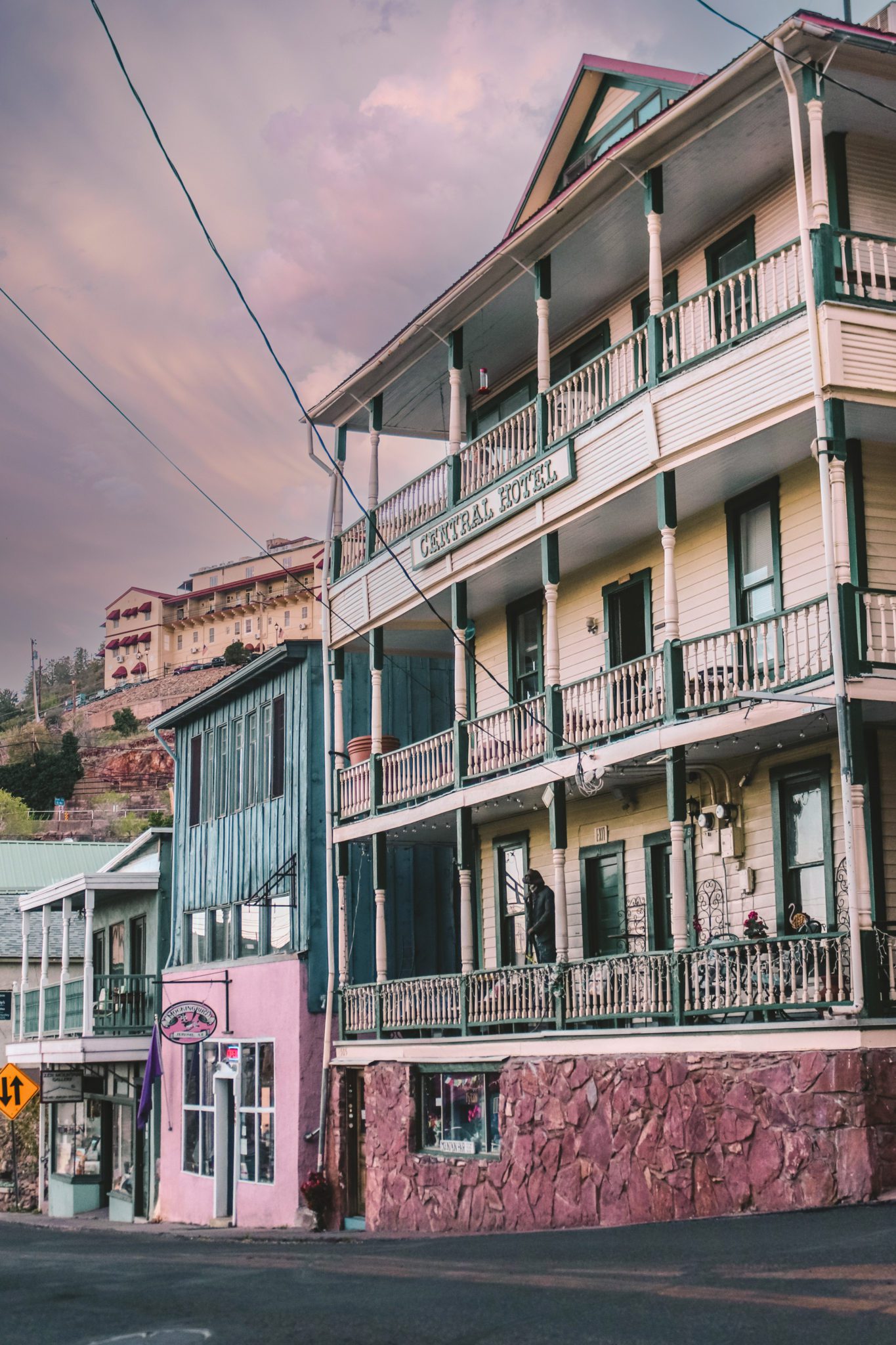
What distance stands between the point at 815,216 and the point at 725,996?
7.73 m

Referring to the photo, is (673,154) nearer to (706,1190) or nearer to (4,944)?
(706,1190)

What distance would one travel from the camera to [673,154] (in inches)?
708

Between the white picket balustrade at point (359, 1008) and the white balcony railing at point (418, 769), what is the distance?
2783 millimetres

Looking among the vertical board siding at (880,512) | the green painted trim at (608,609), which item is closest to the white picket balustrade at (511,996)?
the green painted trim at (608,609)

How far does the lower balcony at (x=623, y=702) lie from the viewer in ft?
52.3

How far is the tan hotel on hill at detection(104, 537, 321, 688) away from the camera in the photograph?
13400 cm

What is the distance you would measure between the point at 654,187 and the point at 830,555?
216 inches

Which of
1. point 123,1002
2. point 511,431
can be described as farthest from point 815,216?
point 123,1002

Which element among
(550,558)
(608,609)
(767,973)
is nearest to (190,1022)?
(608,609)

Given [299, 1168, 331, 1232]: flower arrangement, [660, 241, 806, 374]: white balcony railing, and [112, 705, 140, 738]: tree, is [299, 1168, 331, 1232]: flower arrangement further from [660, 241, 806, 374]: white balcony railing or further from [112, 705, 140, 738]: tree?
[112, 705, 140, 738]: tree

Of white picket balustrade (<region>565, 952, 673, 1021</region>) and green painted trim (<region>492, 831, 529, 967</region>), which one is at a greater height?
green painted trim (<region>492, 831, 529, 967</region>)

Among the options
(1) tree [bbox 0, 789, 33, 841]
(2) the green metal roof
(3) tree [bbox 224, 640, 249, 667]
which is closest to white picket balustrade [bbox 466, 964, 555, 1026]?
(2) the green metal roof

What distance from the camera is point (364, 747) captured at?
82.9 feet

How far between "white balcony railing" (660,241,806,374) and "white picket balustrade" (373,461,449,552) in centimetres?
507
